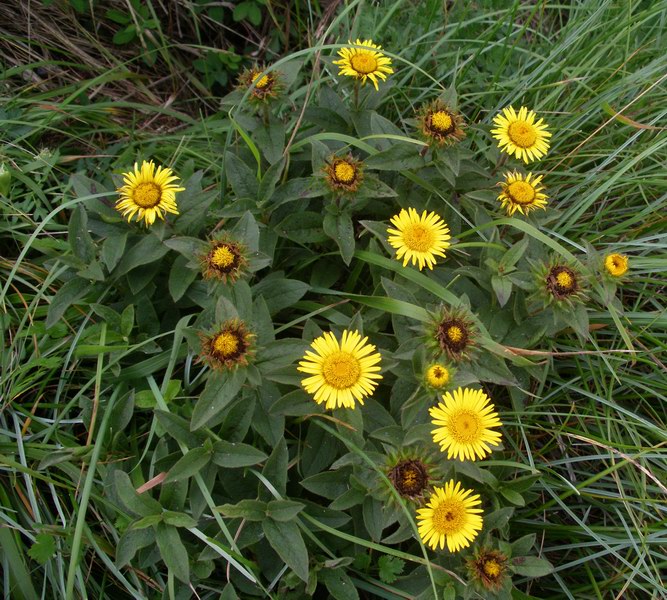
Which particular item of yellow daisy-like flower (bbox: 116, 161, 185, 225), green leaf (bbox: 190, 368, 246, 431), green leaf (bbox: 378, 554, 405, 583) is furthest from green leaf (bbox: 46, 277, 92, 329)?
green leaf (bbox: 378, 554, 405, 583)

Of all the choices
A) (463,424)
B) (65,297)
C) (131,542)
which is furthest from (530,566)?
(65,297)

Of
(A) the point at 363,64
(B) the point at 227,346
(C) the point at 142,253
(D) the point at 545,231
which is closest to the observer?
(B) the point at 227,346

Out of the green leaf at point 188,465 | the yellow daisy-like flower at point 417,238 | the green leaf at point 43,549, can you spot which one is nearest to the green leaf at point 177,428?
the green leaf at point 188,465

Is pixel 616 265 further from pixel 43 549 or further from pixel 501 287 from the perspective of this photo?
pixel 43 549

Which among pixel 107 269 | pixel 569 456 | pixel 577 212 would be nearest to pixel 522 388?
pixel 569 456

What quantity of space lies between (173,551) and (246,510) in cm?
21

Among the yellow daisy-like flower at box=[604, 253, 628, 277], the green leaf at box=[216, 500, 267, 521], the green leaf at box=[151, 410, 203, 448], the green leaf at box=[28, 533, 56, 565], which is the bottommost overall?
the green leaf at box=[28, 533, 56, 565]

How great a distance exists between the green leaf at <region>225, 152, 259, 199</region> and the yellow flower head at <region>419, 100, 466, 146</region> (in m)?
0.56

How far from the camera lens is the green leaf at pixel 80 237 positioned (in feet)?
6.06

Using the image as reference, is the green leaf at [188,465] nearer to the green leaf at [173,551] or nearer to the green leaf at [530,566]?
the green leaf at [173,551]

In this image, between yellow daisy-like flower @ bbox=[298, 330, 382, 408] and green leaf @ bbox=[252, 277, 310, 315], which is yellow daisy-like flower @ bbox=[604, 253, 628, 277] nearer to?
yellow daisy-like flower @ bbox=[298, 330, 382, 408]

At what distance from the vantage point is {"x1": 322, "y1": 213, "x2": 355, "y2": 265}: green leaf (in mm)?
1820

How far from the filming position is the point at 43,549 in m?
1.61

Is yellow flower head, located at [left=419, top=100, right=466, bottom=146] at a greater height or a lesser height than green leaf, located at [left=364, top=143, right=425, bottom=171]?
greater
